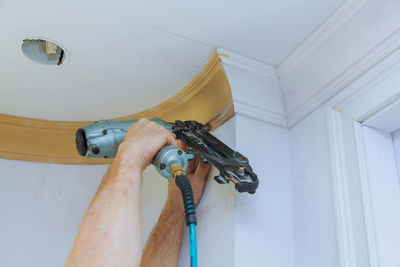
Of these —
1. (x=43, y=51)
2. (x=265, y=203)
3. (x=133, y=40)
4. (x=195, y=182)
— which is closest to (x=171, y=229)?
(x=195, y=182)

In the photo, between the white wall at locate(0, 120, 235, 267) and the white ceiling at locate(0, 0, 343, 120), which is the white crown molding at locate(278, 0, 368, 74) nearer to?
the white ceiling at locate(0, 0, 343, 120)

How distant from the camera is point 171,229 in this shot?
1278mm

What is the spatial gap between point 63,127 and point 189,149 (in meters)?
0.68

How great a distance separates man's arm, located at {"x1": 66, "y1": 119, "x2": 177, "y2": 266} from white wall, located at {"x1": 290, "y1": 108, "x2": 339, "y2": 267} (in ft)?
1.44

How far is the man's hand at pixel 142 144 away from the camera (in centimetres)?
101

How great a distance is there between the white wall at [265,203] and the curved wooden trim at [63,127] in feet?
0.45

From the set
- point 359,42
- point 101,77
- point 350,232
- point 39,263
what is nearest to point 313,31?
point 359,42

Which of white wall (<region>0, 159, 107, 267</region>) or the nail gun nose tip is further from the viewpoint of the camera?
white wall (<region>0, 159, 107, 267</region>)

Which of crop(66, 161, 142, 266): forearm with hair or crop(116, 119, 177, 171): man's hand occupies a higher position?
crop(116, 119, 177, 171): man's hand

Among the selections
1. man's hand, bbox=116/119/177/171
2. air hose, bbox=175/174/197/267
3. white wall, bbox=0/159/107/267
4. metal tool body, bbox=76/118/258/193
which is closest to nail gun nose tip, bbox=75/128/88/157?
metal tool body, bbox=76/118/258/193

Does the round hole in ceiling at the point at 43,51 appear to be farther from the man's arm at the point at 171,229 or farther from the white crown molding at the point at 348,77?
the white crown molding at the point at 348,77

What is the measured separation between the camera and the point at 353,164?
1097 millimetres

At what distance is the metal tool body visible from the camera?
1096mm

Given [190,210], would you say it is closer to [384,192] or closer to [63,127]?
[384,192]
